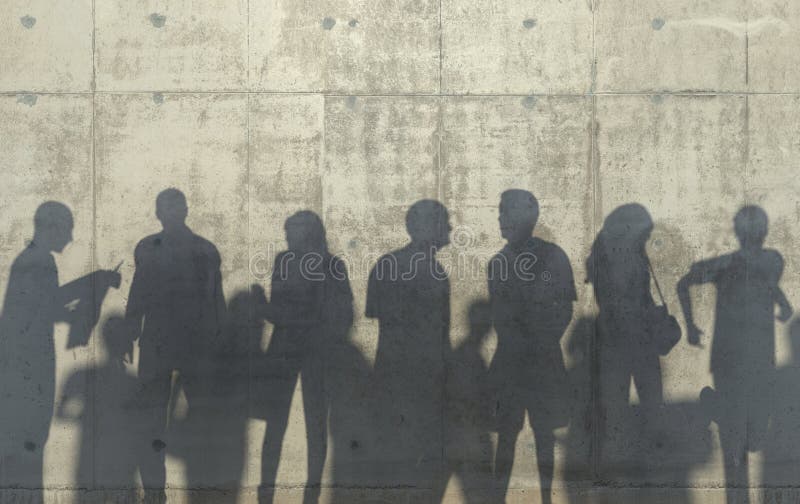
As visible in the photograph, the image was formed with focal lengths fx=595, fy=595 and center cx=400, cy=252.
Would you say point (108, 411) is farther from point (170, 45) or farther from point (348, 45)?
point (348, 45)

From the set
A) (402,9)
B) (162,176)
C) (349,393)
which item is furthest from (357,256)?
(402,9)

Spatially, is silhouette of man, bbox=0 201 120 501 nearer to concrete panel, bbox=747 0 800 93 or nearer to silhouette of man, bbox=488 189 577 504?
silhouette of man, bbox=488 189 577 504

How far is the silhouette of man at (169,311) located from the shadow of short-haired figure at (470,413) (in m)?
2.39

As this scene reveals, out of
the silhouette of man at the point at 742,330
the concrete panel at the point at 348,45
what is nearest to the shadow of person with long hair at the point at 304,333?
the concrete panel at the point at 348,45

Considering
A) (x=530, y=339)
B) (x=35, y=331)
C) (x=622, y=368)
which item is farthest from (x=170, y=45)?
(x=622, y=368)

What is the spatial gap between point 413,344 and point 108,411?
3066 millimetres

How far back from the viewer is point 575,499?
19.2 feet

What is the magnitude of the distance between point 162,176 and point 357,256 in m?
2.08

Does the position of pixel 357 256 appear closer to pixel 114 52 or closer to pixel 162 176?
pixel 162 176

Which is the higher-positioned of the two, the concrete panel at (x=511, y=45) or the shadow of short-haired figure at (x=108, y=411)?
the concrete panel at (x=511, y=45)

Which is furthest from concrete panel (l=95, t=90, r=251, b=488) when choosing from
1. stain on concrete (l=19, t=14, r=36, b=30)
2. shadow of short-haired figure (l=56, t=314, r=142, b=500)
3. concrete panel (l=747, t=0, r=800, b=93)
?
concrete panel (l=747, t=0, r=800, b=93)

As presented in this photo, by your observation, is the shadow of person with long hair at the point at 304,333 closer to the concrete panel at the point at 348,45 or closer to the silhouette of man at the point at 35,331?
the concrete panel at the point at 348,45

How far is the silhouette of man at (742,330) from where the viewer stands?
5.84 m

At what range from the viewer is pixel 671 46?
591cm
